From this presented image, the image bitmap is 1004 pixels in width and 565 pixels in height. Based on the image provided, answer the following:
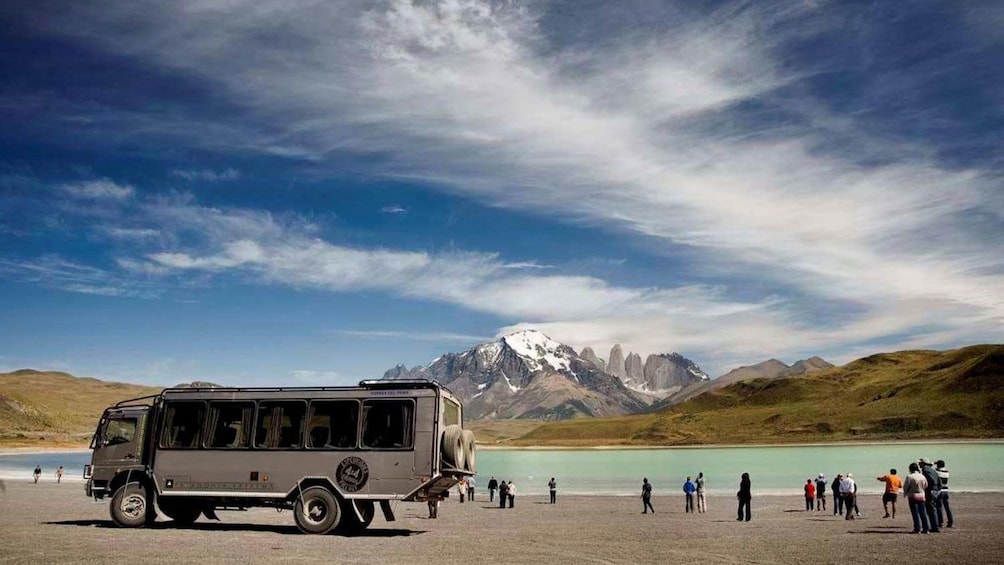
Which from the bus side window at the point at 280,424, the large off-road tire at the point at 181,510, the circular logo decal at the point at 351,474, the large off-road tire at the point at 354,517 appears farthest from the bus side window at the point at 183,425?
the large off-road tire at the point at 354,517

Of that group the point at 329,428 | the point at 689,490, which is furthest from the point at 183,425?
the point at 689,490

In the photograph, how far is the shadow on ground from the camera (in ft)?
83.9

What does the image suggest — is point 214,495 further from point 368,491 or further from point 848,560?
point 848,560

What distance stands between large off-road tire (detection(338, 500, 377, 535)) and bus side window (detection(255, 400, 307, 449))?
2.70m

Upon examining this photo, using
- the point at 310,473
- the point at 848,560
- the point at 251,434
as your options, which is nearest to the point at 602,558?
the point at 848,560

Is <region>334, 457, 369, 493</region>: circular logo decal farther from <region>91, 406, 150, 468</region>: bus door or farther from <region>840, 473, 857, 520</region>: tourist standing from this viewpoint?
<region>840, 473, 857, 520</region>: tourist standing

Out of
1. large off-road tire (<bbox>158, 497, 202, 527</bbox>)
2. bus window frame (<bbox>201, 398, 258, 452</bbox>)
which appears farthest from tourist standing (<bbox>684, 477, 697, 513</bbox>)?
large off-road tire (<bbox>158, 497, 202, 527</bbox>)

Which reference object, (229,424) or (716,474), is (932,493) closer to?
(229,424)

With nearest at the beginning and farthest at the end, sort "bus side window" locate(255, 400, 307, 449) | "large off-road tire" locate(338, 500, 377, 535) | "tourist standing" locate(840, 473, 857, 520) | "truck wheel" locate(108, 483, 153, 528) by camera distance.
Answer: "large off-road tire" locate(338, 500, 377, 535) < "bus side window" locate(255, 400, 307, 449) < "truck wheel" locate(108, 483, 153, 528) < "tourist standing" locate(840, 473, 857, 520)

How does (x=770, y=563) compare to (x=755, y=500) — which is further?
(x=755, y=500)

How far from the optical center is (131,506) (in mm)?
25672

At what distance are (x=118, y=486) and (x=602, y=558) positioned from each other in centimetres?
1768

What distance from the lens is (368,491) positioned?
23891 millimetres

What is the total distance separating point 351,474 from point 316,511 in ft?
6.20
